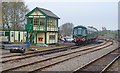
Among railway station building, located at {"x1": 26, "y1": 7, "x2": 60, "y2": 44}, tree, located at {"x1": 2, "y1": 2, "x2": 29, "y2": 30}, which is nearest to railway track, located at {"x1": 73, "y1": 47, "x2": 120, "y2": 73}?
railway station building, located at {"x1": 26, "y1": 7, "x2": 60, "y2": 44}

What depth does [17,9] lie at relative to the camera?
59.3 metres

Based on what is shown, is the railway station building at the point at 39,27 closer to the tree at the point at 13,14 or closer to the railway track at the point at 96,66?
the tree at the point at 13,14

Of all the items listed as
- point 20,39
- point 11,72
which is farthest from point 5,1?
point 11,72

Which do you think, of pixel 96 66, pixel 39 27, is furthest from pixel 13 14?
pixel 96 66

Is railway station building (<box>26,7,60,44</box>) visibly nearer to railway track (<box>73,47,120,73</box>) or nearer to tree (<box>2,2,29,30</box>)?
tree (<box>2,2,29,30</box>)

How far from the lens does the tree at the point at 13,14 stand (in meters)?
57.2

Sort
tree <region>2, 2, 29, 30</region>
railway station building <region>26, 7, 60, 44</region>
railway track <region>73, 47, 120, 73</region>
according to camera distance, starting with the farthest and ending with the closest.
→ 1. tree <region>2, 2, 29, 30</region>
2. railway station building <region>26, 7, 60, 44</region>
3. railway track <region>73, 47, 120, 73</region>

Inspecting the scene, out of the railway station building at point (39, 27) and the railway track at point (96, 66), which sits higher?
the railway station building at point (39, 27)

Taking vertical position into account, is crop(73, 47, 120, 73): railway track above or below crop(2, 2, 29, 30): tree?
below

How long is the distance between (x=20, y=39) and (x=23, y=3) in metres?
18.8

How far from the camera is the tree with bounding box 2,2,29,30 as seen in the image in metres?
57.2

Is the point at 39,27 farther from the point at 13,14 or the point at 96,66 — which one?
the point at 96,66

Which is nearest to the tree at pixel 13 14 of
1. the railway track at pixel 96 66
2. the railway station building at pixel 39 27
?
the railway station building at pixel 39 27

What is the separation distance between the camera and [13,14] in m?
58.2
